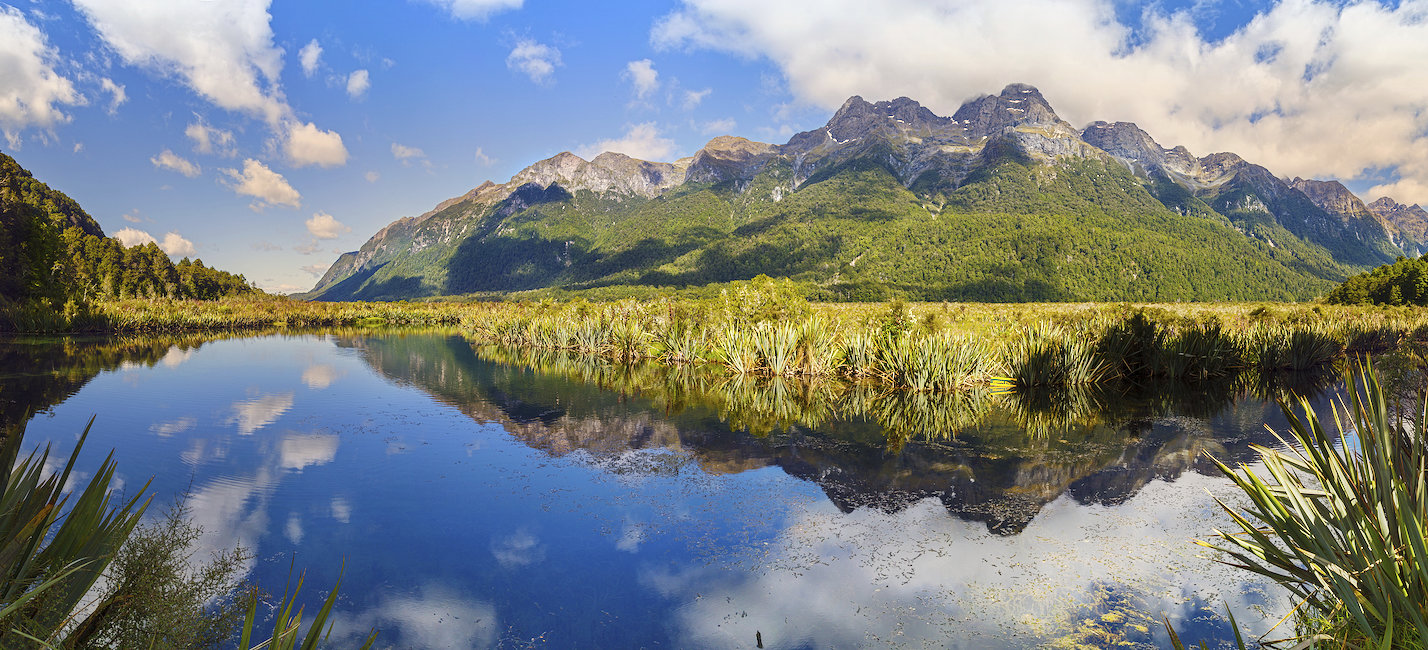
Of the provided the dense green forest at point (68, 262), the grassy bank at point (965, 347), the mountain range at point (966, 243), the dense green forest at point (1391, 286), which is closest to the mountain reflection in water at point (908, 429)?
the grassy bank at point (965, 347)

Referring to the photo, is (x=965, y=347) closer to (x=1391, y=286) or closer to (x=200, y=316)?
(x=200, y=316)

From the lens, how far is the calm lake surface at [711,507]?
16.2 feet

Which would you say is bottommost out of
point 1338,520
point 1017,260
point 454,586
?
point 454,586

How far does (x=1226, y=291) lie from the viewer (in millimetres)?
116938

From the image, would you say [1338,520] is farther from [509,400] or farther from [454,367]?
[454,367]

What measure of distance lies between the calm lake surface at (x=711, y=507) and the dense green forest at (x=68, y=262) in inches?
785

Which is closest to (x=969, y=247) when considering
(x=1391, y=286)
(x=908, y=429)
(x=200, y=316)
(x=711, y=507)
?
(x=1391, y=286)

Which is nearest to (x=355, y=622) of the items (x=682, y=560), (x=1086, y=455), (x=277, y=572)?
(x=277, y=572)

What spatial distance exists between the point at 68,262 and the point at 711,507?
57.7m

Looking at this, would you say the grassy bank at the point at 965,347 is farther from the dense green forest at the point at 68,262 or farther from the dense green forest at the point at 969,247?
the dense green forest at the point at 969,247

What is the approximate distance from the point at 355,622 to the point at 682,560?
267 centimetres

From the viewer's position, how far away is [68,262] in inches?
1729

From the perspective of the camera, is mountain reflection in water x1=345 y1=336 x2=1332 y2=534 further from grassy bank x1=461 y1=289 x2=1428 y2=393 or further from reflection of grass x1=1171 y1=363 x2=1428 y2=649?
reflection of grass x1=1171 y1=363 x2=1428 y2=649

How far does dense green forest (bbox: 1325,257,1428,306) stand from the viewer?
4256cm
